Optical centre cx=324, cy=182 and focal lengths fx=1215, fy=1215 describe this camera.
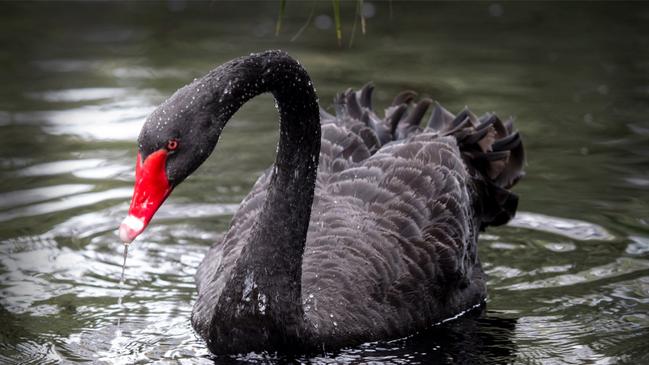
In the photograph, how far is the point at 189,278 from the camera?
7234mm

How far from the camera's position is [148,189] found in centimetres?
498

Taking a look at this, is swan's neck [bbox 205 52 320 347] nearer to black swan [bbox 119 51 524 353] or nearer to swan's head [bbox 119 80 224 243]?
black swan [bbox 119 51 524 353]

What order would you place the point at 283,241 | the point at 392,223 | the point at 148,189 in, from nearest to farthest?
the point at 148,189, the point at 283,241, the point at 392,223

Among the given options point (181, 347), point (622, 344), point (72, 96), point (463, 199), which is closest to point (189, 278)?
point (181, 347)

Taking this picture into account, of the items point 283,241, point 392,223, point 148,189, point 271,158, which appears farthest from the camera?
point 271,158

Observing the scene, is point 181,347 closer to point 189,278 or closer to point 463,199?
point 189,278

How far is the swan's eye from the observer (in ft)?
16.5

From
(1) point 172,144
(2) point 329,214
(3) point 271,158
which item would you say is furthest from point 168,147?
(3) point 271,158

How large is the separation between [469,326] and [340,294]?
0.93 metres

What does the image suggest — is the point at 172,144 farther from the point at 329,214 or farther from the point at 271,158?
the point at 271,158

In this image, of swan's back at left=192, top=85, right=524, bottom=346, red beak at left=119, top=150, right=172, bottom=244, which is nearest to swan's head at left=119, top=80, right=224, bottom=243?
red beak at left=119, top=150, right=172, bottom=244

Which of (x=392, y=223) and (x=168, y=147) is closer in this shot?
(x=168, y=147)

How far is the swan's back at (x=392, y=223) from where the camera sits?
6.04 m

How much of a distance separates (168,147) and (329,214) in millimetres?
1628
